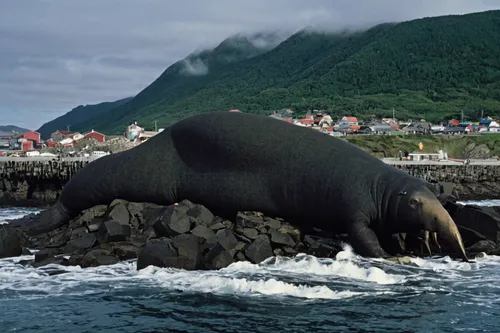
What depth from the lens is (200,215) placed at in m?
19.4

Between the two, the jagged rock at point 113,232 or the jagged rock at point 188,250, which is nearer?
the jagged rock at point 188,250

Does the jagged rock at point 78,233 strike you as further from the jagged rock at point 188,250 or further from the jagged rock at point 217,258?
the jagged rock at point 217,258

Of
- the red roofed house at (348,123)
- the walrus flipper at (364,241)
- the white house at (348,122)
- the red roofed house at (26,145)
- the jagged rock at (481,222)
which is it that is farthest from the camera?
the white house at (348,122)

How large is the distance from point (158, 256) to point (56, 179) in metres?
29.3

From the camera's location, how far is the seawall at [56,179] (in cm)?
4225

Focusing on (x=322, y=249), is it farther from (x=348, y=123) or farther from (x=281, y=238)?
(x=348, y=123)

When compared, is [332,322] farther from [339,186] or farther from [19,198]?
[19,198]

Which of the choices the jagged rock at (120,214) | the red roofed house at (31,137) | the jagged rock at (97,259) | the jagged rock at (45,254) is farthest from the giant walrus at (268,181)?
the red roofed house at (31,137)

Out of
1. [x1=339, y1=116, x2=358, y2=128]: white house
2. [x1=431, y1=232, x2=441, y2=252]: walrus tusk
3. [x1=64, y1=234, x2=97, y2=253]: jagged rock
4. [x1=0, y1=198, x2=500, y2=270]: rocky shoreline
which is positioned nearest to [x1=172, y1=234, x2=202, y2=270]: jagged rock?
[x1=0, y1=198, x2=500, y2=270]: rocky shoreline

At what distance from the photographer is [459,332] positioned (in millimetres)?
11312

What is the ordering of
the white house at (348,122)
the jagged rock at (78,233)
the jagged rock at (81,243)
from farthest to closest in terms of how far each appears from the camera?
the white house at (348,122)
the jagged rock at (78,233)
the jagged rock at (81,243)

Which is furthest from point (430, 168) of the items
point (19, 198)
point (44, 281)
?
point (44, 281)

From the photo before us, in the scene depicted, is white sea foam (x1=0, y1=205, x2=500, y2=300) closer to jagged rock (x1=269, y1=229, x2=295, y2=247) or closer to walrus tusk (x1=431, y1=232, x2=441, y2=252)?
walrus tusk (x1=431, y1=232, x2=441, y2=252)

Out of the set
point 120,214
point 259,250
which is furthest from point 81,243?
point 259,250
